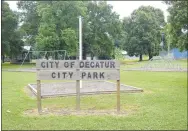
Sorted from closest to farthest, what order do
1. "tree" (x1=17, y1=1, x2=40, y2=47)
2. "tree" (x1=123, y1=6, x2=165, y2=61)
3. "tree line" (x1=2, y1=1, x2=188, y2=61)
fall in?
"tree line" (x1=2, y1=1, x2=188, y2=61) < "tree" (x1=17, y1=1, x2=40, y2=47) < "tree" (x1=123, y1=6, x2=165, y2=61)

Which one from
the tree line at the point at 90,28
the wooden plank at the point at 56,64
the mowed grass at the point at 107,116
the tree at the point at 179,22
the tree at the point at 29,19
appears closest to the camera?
the mowed grass at the point at 107,116

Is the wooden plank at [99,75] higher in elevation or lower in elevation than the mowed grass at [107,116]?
higher

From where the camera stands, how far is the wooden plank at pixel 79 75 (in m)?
7.78

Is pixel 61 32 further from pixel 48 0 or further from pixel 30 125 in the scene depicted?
pixel 30 125

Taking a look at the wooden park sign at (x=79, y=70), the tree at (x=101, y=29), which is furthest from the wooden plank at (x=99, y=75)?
the tree at (x=101, y=29)

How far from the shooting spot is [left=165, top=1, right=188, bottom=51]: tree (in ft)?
56.9

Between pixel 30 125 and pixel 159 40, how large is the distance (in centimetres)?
5253

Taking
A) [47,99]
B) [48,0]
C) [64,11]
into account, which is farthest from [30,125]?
[48,0]

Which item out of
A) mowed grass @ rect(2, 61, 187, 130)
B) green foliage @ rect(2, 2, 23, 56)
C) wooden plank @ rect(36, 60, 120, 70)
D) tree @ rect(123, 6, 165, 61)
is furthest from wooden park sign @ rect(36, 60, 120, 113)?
tree @ rect(123, 6, 165, 61)

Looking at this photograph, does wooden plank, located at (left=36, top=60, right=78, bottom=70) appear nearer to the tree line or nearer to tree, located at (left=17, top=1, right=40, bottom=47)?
the tree line

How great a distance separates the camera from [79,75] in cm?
784

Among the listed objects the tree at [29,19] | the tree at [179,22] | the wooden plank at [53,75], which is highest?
the tree at [29,19]

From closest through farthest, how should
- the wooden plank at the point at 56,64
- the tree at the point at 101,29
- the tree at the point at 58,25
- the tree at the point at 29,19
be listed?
the wooden plank at the point at 56,64 < the tree at the point at 58,25 < the tree at the point at 29,19 < the tree at the point at 101,29

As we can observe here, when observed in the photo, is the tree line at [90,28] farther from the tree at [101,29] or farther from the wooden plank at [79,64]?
the wooden plank at [79,64]
